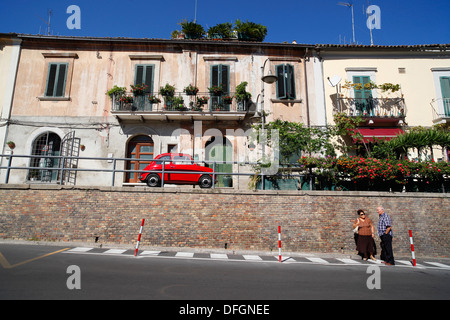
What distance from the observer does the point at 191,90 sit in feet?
50.7

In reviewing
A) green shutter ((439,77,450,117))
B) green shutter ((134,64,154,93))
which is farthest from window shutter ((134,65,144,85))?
green shutter ((439,77,450,117))

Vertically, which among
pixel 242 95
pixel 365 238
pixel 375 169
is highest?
pixel 242 95

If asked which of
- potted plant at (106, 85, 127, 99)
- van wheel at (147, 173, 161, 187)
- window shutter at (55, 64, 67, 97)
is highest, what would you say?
window shutter at (55, 64, 67, 97)

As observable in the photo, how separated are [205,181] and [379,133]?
10.2 m

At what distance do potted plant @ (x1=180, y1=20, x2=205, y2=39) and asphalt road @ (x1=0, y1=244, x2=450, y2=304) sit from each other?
47.2 feet

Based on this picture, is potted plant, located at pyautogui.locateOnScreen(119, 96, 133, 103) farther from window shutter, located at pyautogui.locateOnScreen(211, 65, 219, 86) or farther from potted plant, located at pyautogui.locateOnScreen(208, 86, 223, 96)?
window shutter, located at pyautogui.locateOnScreen(211, 65, 219, 86)

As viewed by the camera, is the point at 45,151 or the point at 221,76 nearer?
the point at 45,151

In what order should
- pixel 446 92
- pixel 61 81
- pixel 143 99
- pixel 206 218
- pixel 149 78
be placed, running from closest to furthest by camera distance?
pixel 206 218
pixel 143 99
pixel 61 81
pixel 149 78
pixel 446 92

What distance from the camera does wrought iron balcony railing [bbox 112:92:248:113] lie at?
15133mm

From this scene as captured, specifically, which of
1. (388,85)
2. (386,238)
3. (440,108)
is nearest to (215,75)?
(388,85)

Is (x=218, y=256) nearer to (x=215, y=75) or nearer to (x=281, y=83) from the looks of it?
(x=215, y=75)
